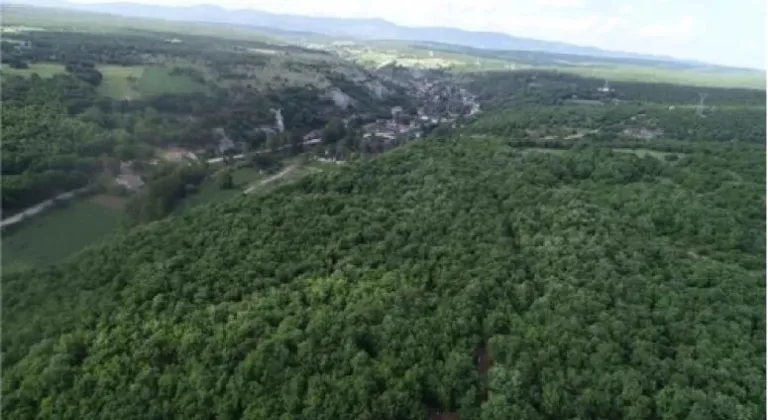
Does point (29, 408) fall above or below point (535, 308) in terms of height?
below

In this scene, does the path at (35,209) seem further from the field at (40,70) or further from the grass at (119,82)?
the field at (40,70)

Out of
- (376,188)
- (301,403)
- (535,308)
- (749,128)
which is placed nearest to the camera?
(301,403)

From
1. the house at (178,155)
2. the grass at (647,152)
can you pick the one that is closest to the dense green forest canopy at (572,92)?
the grass at (647,152)

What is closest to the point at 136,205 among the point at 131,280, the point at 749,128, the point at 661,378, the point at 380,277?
the point at 131,280

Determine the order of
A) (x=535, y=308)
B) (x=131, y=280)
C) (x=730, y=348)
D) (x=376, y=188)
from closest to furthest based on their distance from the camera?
(x=730, y=348) < (x=535, y=308) < (x=131, y=280) < (x=376, y=188)

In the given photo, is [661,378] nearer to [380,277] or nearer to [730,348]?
[730,348]

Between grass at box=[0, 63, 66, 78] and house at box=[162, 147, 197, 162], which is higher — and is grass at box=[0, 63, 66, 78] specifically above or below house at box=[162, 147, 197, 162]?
above

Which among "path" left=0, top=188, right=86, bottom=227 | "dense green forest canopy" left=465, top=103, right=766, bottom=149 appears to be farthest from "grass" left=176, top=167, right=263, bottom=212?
"dense green forest canopy" left=465, top=103, right=766, bottom=149

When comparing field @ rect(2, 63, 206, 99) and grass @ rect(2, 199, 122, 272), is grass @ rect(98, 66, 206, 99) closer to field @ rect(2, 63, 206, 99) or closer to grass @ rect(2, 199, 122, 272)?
field @ rect(2, 63, 206, 99)
